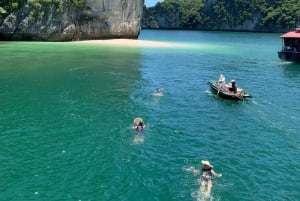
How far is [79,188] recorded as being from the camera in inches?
765

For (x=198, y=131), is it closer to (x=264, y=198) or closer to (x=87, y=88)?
(x=264, y=198)

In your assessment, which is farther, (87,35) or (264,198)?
(87,35)

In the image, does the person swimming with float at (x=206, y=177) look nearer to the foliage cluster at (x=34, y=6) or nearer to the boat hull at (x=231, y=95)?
the boat hull at (x=231, y=95)

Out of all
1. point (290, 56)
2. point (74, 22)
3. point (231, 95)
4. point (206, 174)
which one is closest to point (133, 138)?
point (206, 174)

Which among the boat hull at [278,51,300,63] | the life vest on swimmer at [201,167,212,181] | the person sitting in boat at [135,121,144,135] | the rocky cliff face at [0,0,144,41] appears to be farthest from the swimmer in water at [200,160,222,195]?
the rocky cliff face at [0,0,144,41]

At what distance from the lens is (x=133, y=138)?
26.7 metres

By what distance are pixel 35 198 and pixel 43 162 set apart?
3961 millimetres

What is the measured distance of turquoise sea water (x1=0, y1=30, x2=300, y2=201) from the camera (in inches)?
781

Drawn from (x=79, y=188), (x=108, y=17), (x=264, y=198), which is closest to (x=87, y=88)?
(x=79, y=188)

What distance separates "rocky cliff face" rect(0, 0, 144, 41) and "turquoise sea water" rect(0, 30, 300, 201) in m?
40.4

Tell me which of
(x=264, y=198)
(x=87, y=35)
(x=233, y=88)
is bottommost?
(x=264, y=198)

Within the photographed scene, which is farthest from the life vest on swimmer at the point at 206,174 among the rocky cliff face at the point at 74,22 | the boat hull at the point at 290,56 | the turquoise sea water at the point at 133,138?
the rocky cliff face at the point at 74,22

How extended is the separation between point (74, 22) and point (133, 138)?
7253 cm

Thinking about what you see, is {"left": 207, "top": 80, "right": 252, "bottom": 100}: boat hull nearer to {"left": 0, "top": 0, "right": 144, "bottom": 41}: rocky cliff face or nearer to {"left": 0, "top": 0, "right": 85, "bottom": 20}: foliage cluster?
{"left": 0, "top": 0, "right": 85, "bottom": 20}: foliage cluster
